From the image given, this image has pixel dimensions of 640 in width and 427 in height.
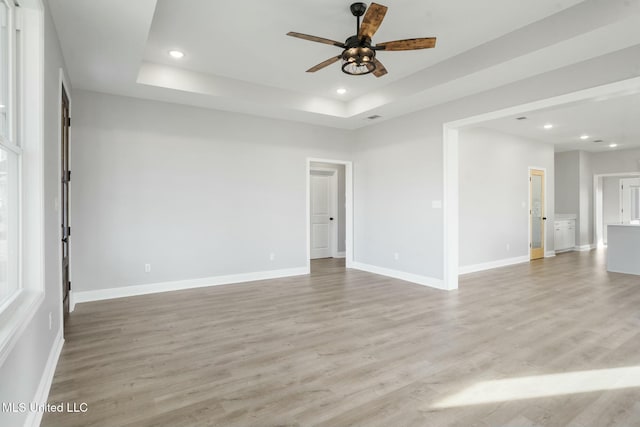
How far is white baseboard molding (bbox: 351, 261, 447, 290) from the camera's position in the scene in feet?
17.1

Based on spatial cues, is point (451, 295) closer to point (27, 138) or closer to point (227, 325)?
point (227, 325)

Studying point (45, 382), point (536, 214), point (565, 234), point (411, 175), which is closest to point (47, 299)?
point (45, 382)

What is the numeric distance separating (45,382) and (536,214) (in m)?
9.00

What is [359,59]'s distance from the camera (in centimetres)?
313

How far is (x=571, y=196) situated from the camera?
9.54 m

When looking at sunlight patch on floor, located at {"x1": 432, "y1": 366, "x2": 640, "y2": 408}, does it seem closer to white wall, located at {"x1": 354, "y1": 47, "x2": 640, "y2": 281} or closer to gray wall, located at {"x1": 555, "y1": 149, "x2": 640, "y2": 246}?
white wall, located at {"x1": 354, "y1": 47, "x2": 640, "y2": 281}

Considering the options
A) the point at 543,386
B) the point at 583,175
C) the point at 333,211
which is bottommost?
the point at 543,386

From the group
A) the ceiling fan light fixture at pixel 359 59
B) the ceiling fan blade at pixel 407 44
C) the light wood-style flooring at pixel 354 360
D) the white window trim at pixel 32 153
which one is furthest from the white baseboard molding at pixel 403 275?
the white window trim at pixel 32 153

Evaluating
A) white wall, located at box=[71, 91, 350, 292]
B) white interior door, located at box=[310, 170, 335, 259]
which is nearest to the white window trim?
white wall, located at box=[71, 91, 350, 292]

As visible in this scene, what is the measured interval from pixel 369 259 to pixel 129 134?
4448 mm

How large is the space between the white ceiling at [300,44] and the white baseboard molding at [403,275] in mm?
2649

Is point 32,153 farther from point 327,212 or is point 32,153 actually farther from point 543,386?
point 327,212

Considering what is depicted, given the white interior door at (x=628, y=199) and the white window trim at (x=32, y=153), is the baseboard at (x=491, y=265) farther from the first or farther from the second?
the white window trim at (x=32, y=153)

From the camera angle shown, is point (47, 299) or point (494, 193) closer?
point (47, 299)
